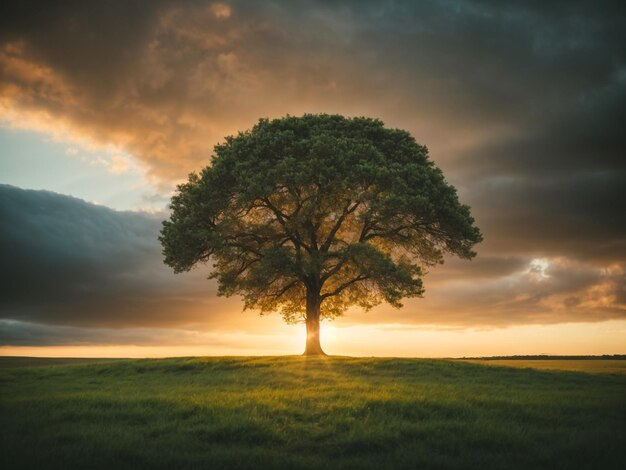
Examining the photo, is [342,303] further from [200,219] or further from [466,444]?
[466,444]

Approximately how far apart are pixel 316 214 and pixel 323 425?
21.3 meters

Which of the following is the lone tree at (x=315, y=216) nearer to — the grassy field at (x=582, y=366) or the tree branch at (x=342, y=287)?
the tree branch at (x=342, y=287)

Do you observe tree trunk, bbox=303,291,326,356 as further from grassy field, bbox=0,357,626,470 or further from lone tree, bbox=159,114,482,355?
grassy field, bbox=0,357,626,470

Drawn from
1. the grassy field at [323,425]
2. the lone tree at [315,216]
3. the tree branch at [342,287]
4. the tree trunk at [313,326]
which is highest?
the lone tree at [315,216]

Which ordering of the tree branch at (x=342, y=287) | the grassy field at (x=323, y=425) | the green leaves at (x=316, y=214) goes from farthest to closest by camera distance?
the tree branch at (x=342, y=287)
the green leaves at (x=316, y=214)
the grassy field at (x=323, y=425)

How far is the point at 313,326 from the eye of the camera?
112 feet

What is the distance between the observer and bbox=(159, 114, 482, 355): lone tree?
30.7 meters

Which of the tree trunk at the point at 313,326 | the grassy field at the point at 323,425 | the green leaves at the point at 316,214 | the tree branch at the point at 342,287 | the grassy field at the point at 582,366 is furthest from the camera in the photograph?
the tree branch at the point at 342,287

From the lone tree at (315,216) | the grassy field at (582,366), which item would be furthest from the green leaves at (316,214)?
the grassy field at (582,366)

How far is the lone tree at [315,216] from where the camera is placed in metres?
30.7

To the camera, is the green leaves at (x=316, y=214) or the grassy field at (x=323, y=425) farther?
the green leaves at (x=316, y=214)

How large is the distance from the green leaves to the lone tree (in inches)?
3.2

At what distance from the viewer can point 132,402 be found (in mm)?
15141

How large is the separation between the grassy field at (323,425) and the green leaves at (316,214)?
40.0 ft
